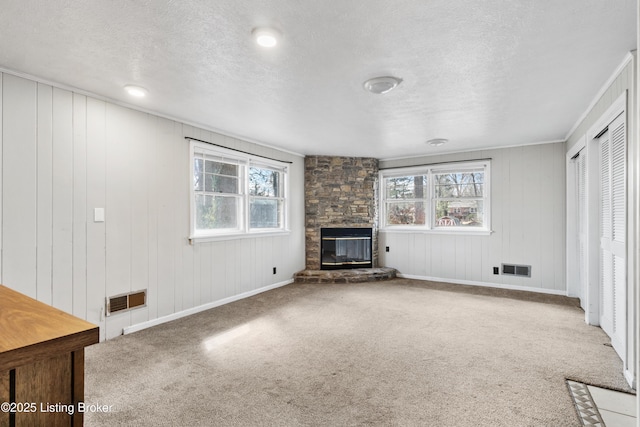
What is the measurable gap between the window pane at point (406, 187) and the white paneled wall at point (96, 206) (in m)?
3.52

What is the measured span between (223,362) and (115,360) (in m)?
0.91

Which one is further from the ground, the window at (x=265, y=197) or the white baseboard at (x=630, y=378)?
the window at (x=265, y=197)

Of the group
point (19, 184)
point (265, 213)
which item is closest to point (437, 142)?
point (265, 213)

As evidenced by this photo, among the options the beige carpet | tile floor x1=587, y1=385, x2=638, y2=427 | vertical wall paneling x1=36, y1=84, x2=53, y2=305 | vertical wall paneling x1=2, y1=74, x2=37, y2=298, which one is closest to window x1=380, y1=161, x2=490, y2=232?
the beige carpet

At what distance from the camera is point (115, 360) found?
8.95 ft

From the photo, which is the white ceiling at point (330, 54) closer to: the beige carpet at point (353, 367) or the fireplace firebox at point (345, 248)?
the beige carpet at point (353, 367)

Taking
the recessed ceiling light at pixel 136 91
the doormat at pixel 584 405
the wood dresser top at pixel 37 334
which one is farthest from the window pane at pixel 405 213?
the wood dresser top at pixel 37 334

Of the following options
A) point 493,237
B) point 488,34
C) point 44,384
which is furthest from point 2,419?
point 493,237

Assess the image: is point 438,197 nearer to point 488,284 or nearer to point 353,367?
point 488,284

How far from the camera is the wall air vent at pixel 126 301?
3242mm

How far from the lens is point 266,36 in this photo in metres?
2.07

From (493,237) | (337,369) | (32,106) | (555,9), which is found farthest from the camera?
(493,237)

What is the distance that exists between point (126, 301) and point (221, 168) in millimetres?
2019

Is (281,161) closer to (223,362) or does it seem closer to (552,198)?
(223,362)
